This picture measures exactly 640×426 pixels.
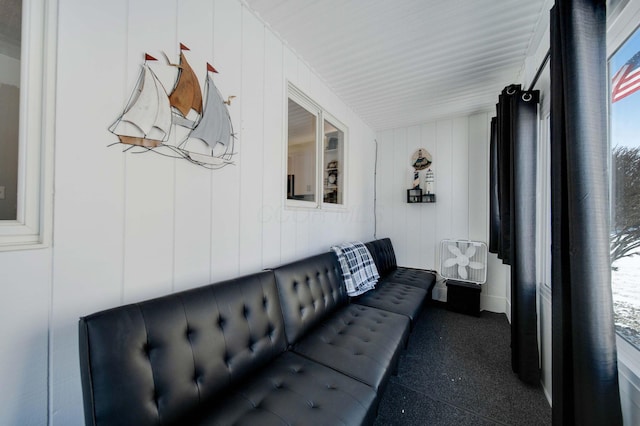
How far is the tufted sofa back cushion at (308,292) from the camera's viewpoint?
1582 mm

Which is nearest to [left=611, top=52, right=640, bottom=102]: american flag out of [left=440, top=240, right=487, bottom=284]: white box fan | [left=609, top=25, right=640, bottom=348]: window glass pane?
[left=609, top=25, right=640, bottom=348]: window glass pane

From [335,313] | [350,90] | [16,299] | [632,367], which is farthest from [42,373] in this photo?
[350,90]

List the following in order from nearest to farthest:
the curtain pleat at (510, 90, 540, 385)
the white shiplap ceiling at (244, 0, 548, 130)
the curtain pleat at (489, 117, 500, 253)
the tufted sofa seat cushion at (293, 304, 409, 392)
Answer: the tufted sofa seat cushion at (293, 304, 409, 392) → the white shiplap ceiling at (244, 0, 548, 130) → the curtain pleat at (510, 90, 540, 385) → the curtain pleat at (489, 117, 500, 253)

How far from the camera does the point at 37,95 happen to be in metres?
0.85

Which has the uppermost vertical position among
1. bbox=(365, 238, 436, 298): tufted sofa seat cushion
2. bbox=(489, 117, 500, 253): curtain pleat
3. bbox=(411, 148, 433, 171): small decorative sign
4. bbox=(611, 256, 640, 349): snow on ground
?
bbox=(411, 148, 433, 171): small decorative sign

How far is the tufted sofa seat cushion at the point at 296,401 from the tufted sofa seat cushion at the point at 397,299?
1.04 meters

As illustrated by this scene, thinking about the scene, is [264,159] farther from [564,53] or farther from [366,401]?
[564,53]

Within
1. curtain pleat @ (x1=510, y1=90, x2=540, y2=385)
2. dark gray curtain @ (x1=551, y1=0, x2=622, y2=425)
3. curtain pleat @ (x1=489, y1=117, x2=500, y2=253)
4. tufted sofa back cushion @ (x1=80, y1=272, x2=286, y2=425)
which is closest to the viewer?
tufted sofa back cushion @ (x1=80, y1=272, x2=286, y2=425)

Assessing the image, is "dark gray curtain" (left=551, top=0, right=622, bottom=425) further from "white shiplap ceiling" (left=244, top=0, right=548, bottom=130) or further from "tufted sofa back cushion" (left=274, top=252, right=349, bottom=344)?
"tufted sofa back cushion" (left=274, top=252, right=349, bottom=344)

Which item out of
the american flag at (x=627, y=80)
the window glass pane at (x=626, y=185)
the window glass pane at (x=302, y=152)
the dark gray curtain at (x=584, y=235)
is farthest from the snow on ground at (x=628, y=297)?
the window glass pane at (x=302, y=152)

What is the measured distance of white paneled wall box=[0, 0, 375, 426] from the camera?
0.85m

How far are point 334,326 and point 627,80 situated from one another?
6.94 ft

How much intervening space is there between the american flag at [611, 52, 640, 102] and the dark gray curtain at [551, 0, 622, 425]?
20cm

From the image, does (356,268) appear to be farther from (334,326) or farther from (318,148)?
(318,148)
